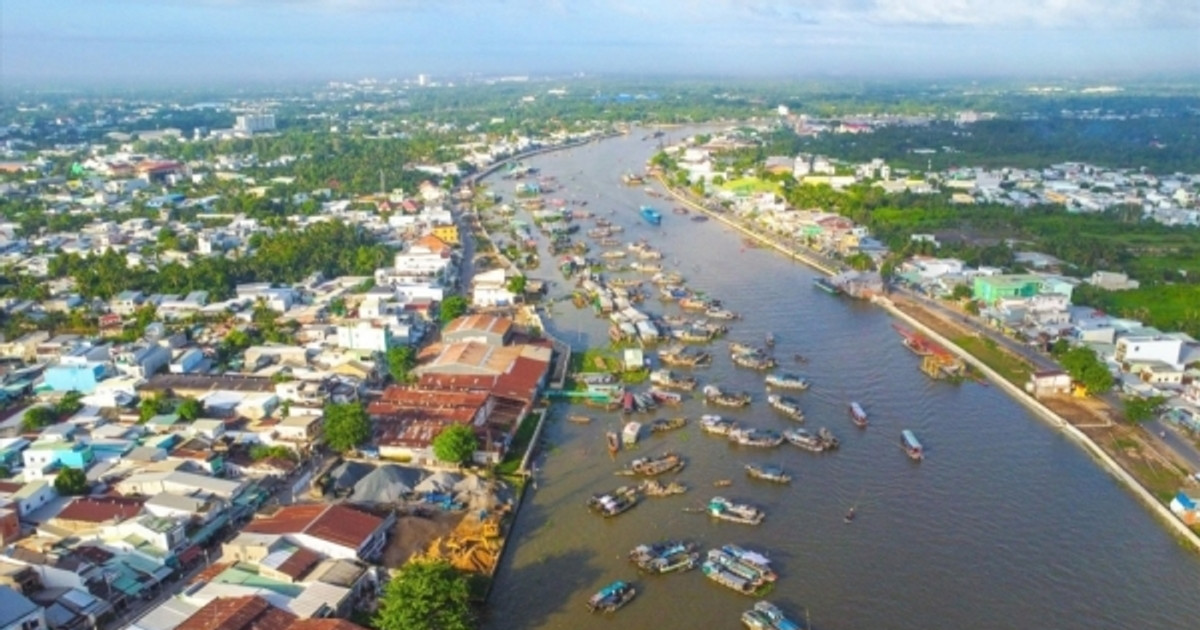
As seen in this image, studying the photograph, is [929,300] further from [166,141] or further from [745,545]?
[166,141]

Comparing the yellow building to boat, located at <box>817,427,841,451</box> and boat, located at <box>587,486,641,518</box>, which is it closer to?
boat, located at <box>817,427,841,451</box>

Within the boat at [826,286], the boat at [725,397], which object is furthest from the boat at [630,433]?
the boat at [826,286]

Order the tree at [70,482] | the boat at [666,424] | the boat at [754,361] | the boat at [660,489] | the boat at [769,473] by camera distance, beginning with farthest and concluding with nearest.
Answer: the boat at [754,361]
the boat at [666,424]
the boat at [769,473]
the boat at [660,489]
the tree at [70,482]

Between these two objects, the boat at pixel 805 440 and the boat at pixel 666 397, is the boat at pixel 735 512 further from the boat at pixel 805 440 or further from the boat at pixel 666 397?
the boat at pixel 666 397

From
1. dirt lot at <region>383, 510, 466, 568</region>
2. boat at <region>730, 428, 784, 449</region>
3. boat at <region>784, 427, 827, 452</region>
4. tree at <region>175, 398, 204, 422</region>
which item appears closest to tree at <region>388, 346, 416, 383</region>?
tree at <region>175, 398, 204, 422</region>

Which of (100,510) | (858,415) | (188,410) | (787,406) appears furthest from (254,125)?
(858,415)

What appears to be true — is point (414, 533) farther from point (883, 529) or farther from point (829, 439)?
point (829, 439)
